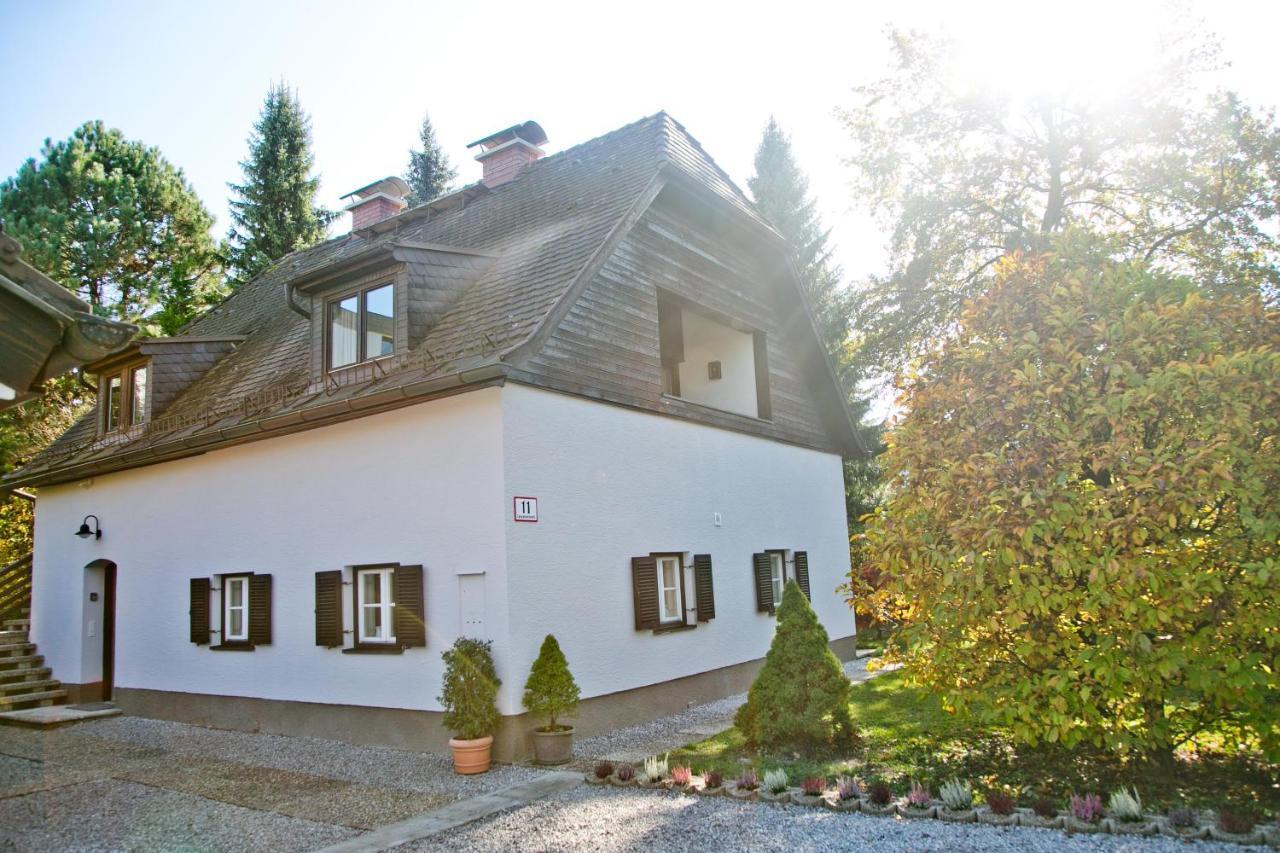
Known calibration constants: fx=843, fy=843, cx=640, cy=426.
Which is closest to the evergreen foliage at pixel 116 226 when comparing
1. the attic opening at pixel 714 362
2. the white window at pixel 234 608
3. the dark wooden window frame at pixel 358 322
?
the white window at pixel 234 608

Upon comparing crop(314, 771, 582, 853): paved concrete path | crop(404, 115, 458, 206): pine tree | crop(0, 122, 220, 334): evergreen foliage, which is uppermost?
crop(404, 115, 458, 206): pine tree

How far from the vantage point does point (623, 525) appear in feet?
33.3

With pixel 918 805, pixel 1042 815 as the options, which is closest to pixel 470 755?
pixel 918 805

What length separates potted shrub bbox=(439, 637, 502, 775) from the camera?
800 cm

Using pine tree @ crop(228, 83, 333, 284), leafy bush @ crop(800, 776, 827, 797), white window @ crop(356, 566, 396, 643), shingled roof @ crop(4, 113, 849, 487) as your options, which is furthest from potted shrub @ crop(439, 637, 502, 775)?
pine tree @ crop(228, 83, 333, 284)

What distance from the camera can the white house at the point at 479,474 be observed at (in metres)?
9.10

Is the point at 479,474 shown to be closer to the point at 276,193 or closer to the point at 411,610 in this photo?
the point at 411,610

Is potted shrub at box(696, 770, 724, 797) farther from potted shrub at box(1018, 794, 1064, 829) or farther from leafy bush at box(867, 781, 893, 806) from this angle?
potted shrub at box(1018, 794, 1064, 829)

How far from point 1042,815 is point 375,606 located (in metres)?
7.24

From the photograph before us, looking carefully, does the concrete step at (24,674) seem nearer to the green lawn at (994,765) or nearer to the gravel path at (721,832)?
the gravel path at (721,832)

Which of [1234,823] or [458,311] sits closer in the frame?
[1234,823]

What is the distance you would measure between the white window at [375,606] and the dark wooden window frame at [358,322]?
266cm

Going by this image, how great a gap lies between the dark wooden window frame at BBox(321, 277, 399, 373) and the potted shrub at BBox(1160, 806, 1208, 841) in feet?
28.8

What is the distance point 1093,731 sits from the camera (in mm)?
5980
